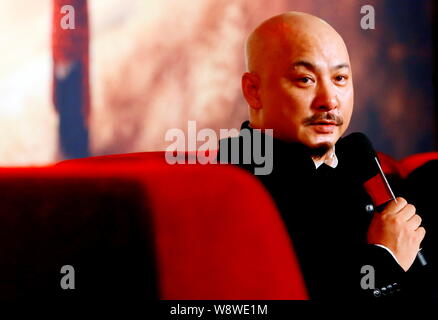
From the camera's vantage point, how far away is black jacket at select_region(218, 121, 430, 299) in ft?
2.46

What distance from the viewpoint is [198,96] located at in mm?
1980

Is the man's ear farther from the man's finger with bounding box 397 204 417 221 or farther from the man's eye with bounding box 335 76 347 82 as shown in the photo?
the man's finger with bounding box 397 204 417 221

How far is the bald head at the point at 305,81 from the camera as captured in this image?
854mm

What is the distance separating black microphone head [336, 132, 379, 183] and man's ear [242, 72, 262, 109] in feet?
0.55

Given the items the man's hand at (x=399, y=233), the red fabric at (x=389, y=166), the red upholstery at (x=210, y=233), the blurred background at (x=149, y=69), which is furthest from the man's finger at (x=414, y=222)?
the blurred background at (x=149, y=69)

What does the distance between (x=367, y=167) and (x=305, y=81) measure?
0.59 feet

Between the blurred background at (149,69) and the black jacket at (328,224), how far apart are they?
1.04m

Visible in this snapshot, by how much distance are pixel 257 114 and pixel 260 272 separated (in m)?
0.36

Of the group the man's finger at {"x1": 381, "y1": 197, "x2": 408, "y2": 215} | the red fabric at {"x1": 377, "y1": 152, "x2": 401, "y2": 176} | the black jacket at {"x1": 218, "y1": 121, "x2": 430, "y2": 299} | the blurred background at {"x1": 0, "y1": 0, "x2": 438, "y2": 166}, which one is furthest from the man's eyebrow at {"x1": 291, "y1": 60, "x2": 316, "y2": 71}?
the blurred background at {"x1": 0, "y1": 0, "x2": 438, "y2": 166}

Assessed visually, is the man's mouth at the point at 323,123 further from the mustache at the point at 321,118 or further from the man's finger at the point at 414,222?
the man's finger at the point at 414,222

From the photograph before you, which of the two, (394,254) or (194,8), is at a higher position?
(194,8)

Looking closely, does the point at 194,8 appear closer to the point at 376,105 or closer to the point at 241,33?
the point at 241,33

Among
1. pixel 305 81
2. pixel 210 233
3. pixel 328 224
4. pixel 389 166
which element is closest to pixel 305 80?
pixel 305 81

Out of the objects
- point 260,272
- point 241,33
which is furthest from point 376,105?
point 260,272
